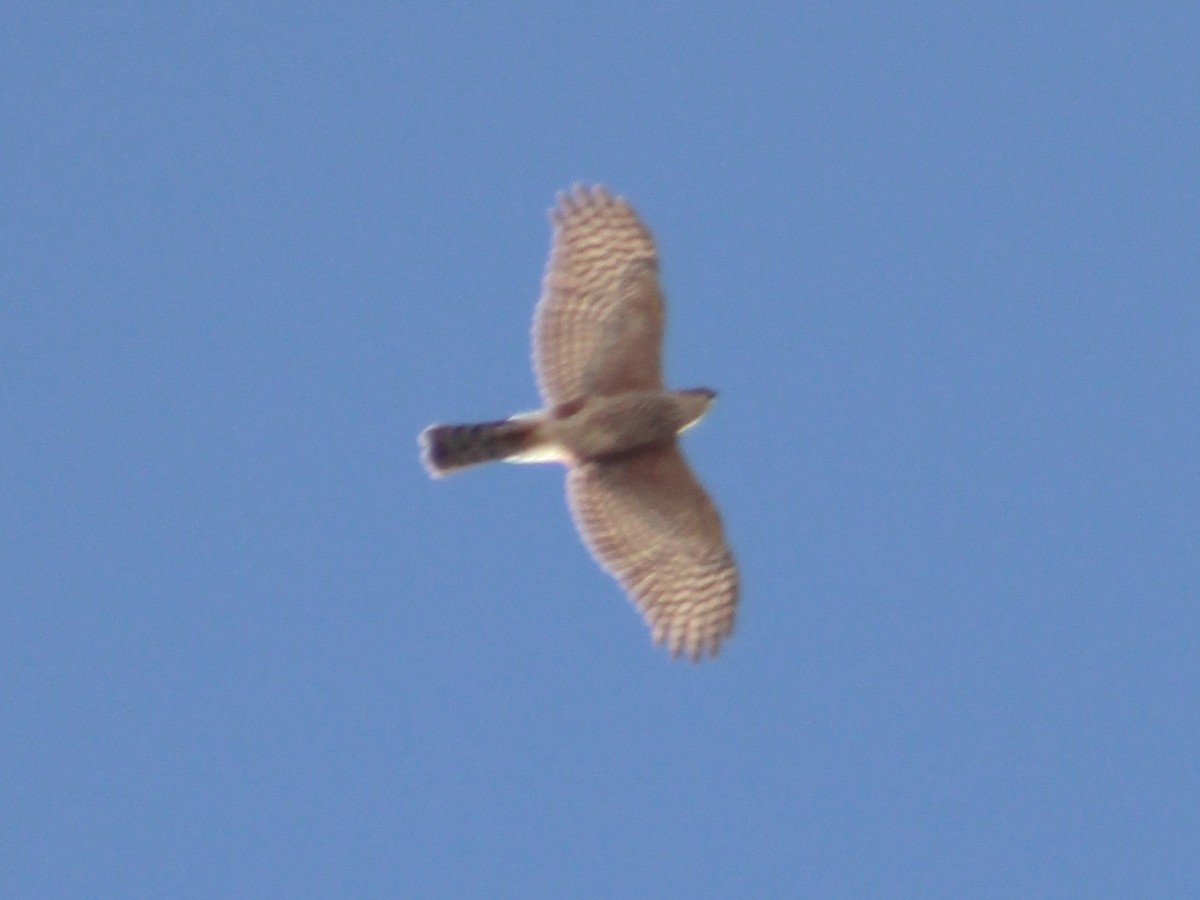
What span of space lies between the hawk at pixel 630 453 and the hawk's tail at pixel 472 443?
0.33 feet

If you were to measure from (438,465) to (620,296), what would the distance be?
1.89 m

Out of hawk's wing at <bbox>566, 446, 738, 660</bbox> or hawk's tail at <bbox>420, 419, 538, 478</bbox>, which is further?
hawk's wing at <bbox>566, 446, 738, 660</bbox>

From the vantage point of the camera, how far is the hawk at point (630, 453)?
16.9 metres

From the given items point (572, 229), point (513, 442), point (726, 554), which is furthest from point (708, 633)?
point (572, 229)

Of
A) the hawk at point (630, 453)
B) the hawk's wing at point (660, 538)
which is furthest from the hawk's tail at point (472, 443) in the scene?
the hawk's wing at point (660, 538)

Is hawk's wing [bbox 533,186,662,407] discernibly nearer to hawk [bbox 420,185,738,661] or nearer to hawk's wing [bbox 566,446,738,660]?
hawk [bbox 420,185,738,661]

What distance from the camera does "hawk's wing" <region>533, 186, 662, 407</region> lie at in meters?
17.0

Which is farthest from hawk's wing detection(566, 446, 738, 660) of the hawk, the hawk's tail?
the hawk's tail

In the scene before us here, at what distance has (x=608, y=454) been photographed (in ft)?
55.8

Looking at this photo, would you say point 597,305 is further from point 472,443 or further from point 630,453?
point 472,443

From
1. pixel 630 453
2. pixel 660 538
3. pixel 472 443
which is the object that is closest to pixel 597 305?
pixel 630 453

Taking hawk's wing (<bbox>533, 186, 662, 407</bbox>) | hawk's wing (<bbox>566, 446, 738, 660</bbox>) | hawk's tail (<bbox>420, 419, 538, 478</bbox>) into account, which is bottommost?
hawk's wing (<bbox>566, 446, 738, 660</bbox>)

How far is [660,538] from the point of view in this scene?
17.1 metres

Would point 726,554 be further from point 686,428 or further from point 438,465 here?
point 438,465
